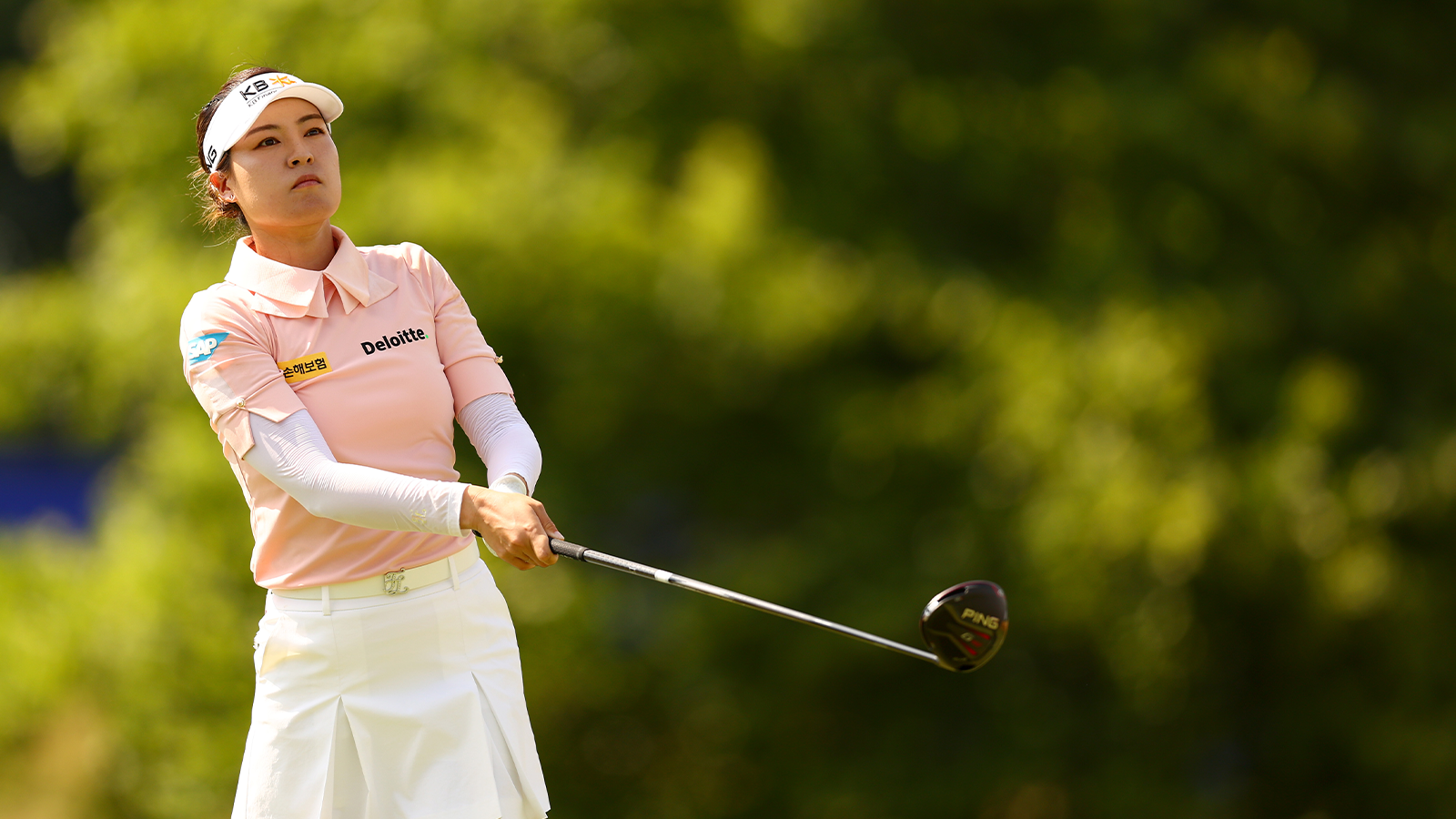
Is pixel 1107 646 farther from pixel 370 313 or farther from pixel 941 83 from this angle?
pixel 370 313

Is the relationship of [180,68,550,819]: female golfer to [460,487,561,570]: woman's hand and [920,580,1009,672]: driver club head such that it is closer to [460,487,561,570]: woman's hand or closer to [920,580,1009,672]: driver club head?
[460,487,561,570]: woman's hand

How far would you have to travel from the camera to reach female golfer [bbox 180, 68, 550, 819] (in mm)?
2562

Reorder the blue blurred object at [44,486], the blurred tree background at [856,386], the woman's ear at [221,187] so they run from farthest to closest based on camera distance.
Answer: the blue blurred object at [44,486], the blurred tree background at [856,386], the woman's ear at [221,187]

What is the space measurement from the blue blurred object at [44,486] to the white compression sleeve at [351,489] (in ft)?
63.4

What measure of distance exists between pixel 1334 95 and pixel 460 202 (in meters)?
5.74

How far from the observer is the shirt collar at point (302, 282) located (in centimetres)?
262

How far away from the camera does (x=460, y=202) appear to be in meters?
7.53

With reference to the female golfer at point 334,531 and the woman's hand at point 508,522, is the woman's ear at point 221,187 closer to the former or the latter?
the female golfer at point 334,531

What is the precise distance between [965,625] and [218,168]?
1.65 metres

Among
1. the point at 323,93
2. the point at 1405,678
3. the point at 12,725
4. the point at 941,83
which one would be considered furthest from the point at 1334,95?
the point at 12,725

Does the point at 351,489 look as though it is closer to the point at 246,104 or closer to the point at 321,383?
the point at 321,383

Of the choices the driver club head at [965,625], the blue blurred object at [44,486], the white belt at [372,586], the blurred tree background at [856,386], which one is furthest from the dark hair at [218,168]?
the blue blurred object at [44,486]

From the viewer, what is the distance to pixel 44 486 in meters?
20.7

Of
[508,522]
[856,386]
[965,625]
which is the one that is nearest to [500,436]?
[508,522]
